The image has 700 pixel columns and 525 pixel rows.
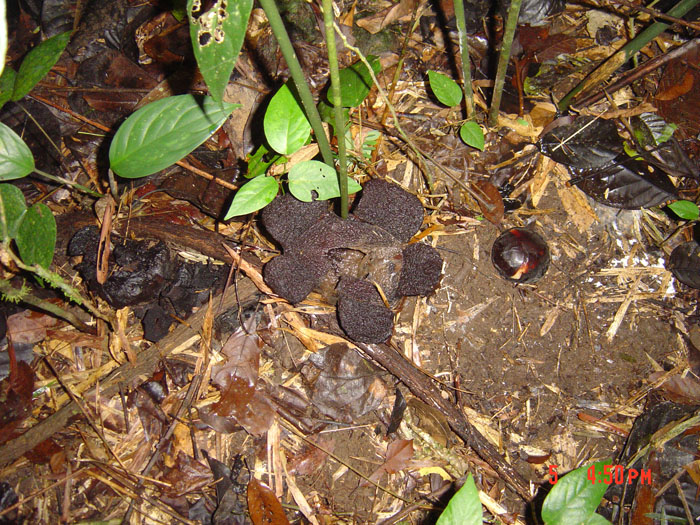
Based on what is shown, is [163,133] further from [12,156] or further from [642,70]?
[642,70]

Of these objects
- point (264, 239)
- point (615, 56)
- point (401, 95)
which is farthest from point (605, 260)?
point (264, 239)

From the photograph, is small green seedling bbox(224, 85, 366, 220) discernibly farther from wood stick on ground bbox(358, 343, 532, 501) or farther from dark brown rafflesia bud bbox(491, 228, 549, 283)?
dark brown rafflesia bud bbox(491, 228, 549, 283)

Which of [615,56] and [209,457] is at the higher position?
[615,56]

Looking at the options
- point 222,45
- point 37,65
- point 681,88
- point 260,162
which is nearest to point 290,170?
point 260,162

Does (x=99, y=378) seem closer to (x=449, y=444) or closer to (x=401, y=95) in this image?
(x=449, y=444)

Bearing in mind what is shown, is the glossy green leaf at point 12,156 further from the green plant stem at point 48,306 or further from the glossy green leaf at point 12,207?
the green plant stem at point 48,306
